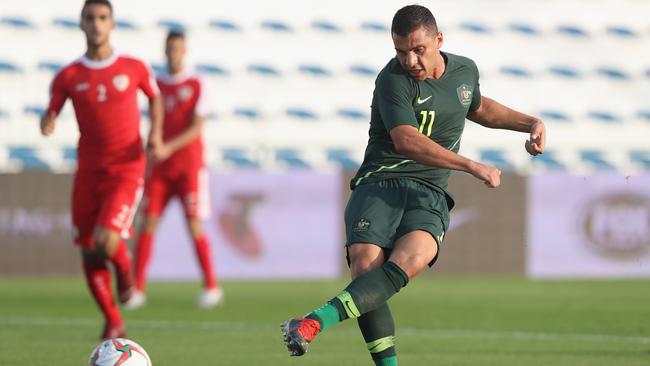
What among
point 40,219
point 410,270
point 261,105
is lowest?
point 40,219

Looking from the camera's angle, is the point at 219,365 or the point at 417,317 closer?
the point at 219,365

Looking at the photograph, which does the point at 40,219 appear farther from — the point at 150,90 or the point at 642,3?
the point at 642,3

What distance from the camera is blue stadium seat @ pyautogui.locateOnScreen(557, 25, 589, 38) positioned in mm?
20844

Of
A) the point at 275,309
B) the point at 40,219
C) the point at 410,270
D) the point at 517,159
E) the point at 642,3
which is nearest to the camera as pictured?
the point at 410,270

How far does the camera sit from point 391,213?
5.44 metres

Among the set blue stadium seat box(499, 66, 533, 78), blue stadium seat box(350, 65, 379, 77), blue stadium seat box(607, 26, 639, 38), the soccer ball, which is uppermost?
blue stadium seat box(607, 26, 639, 38)

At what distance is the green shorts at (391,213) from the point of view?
5375 mm

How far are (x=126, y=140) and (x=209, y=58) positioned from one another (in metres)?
11.6

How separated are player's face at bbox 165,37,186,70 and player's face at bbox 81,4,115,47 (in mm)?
3113

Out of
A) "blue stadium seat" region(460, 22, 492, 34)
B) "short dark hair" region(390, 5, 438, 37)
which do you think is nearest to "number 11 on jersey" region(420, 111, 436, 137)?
"short dark hair" region(390, 5, 438, 37)

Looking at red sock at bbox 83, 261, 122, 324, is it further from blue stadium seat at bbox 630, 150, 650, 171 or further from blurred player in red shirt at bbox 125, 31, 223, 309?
blue stadium seat at bbox 630, 150, 650, 171

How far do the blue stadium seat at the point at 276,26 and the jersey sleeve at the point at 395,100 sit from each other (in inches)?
580

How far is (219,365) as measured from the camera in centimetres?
671

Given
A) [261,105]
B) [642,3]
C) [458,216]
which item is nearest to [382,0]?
[261,105]
